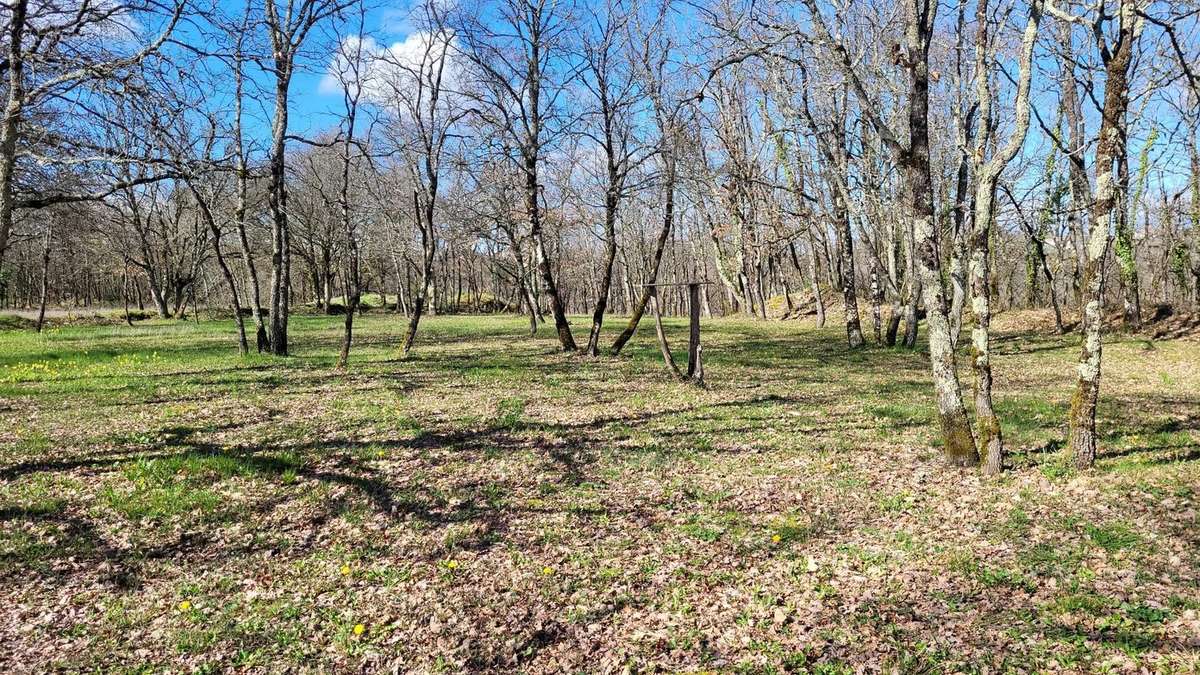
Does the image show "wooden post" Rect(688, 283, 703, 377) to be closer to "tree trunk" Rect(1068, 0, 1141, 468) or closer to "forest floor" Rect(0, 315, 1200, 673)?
"forest floor" Rect(0, 315, 1200, 673)

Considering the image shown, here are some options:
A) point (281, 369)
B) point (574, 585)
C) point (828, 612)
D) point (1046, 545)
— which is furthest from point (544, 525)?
point (281, 369)

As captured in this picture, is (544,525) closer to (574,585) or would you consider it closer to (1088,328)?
(574,585)

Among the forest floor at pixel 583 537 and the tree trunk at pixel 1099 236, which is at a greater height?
the tree trunk at pixel 1099 236

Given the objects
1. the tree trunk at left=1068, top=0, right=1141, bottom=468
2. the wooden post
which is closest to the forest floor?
the tree trunk at left=1068, top=0, right=1141, bottom=468

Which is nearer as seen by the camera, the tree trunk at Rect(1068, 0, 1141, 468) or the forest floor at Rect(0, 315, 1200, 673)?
the forest floor at Rect(0, 315, 1200, 673)

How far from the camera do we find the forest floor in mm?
4547

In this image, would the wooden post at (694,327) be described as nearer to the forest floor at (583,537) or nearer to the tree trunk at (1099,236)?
the forest floor at (583,537)

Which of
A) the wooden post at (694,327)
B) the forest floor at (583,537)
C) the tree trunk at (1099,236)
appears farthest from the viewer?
the wooden post at (694,327)

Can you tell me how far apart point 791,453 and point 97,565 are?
8.14 meters

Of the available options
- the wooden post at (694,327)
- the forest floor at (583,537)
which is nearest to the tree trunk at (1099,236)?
the forest floor at (583,537)

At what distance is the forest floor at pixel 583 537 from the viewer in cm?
455

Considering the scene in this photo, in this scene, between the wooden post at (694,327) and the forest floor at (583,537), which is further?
the wooden post at (694,327)

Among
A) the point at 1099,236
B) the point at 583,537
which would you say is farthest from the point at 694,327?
the point at 583,537

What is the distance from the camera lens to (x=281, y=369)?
1644 cm
